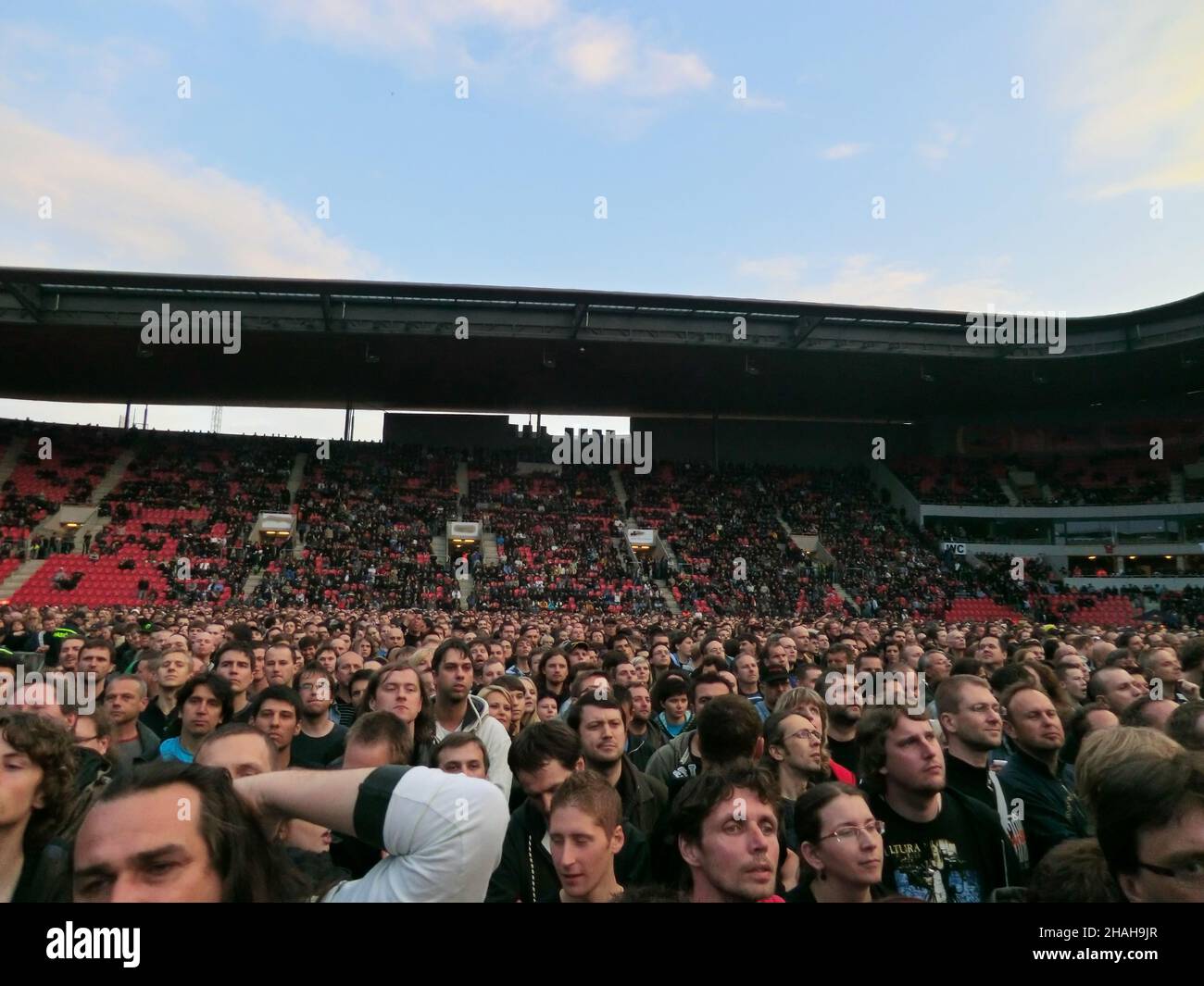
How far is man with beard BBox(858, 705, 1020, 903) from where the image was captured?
3023mm

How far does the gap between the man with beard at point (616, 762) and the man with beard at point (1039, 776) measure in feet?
5.69

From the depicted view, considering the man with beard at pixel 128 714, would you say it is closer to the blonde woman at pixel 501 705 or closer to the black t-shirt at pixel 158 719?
the black t-shirt at pixel 158 719

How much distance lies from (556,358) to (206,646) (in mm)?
27507

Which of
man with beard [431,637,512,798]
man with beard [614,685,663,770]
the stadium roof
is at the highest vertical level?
the stadium roof

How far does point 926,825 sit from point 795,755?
900mm

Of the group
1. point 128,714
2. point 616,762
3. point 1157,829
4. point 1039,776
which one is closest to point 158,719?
point 128,714

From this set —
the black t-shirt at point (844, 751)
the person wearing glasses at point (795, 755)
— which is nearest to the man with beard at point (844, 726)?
the black t-shirt at point (844, 751)

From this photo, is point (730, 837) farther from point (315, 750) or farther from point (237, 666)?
point (237, 666)

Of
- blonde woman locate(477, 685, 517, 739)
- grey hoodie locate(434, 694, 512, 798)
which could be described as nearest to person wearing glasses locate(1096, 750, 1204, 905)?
grey hoodie locate(434, 694, 512, 798)

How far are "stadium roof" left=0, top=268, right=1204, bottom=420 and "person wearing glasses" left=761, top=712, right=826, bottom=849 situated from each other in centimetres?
2694

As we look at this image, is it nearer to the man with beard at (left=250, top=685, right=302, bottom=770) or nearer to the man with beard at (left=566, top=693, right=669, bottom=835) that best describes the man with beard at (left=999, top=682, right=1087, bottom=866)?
the man with beard at (left=566, top=693, right=669, bottom=835)

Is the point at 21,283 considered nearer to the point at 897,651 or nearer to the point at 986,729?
the point at 897,651

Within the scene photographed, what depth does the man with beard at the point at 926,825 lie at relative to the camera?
9.92 ft

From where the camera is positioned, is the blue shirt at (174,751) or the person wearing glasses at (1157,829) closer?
the person wearing glasses at (1157,829)
